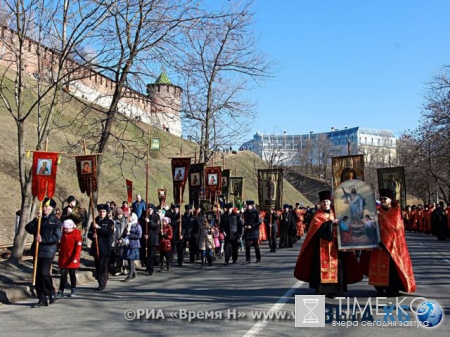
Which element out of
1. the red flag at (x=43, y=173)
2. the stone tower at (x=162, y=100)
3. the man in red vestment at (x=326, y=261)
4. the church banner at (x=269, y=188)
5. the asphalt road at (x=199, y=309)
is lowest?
the asphalt road at (x=199, y=309)

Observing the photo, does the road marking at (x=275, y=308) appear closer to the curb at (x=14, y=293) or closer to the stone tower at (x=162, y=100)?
the curb at (x=14, y=293)

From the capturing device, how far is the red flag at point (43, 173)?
11.5 m

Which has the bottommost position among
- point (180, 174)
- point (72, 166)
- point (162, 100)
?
point (180, 174)

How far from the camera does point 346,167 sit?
15203 mm

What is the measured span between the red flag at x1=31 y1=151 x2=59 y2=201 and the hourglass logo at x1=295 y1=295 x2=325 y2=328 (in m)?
5.76

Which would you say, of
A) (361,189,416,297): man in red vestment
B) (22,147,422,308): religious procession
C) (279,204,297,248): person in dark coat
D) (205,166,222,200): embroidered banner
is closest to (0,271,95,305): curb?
(22,147,422,308): religious procession

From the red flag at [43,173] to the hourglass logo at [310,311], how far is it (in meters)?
5.76

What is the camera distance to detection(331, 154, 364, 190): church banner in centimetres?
1499

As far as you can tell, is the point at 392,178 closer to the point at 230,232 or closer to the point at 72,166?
the point at 230,232

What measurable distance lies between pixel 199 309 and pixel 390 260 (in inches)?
138

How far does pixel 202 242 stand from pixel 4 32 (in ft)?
27.4

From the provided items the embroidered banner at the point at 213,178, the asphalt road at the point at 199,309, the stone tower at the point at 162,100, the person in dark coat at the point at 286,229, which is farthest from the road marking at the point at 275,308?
the person in dark coat at the point at 286,229

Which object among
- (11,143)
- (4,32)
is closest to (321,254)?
(4,32)

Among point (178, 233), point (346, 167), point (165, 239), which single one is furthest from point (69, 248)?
point (346, 167)
